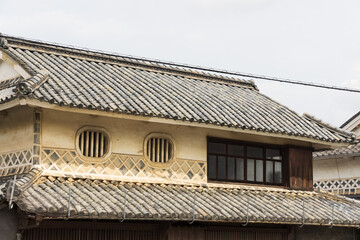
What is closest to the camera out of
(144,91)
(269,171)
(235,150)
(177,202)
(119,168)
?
(177,202)

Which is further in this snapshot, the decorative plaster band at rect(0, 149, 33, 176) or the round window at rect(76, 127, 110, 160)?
the round window at rect(76, 127, 110, 160)

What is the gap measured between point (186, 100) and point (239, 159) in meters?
2.80

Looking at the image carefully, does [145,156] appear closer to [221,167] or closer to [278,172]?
[221,167]

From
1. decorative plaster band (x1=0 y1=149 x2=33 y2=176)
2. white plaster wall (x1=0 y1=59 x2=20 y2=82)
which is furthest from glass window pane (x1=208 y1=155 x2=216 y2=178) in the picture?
white plaster wall (x1=0 y1=59 x2=20 y2=82)

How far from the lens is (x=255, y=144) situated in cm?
2359

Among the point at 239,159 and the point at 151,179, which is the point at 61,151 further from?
the point at 239,159

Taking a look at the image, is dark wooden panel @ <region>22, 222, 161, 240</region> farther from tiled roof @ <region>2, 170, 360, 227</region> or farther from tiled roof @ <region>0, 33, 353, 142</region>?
tiled roof @ <region>0, 33, 353, 142</region>

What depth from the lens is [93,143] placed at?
2006 centimetres

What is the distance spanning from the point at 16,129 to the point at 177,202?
5130 mm

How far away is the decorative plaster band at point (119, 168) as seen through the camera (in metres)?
19.1

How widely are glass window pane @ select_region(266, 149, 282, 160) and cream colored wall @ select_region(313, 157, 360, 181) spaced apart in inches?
417

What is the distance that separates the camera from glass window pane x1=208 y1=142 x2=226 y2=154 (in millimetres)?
22669

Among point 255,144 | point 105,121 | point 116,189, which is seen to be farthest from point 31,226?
point 255,144

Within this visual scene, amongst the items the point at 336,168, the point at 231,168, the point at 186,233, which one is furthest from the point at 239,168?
the point at 336,168
